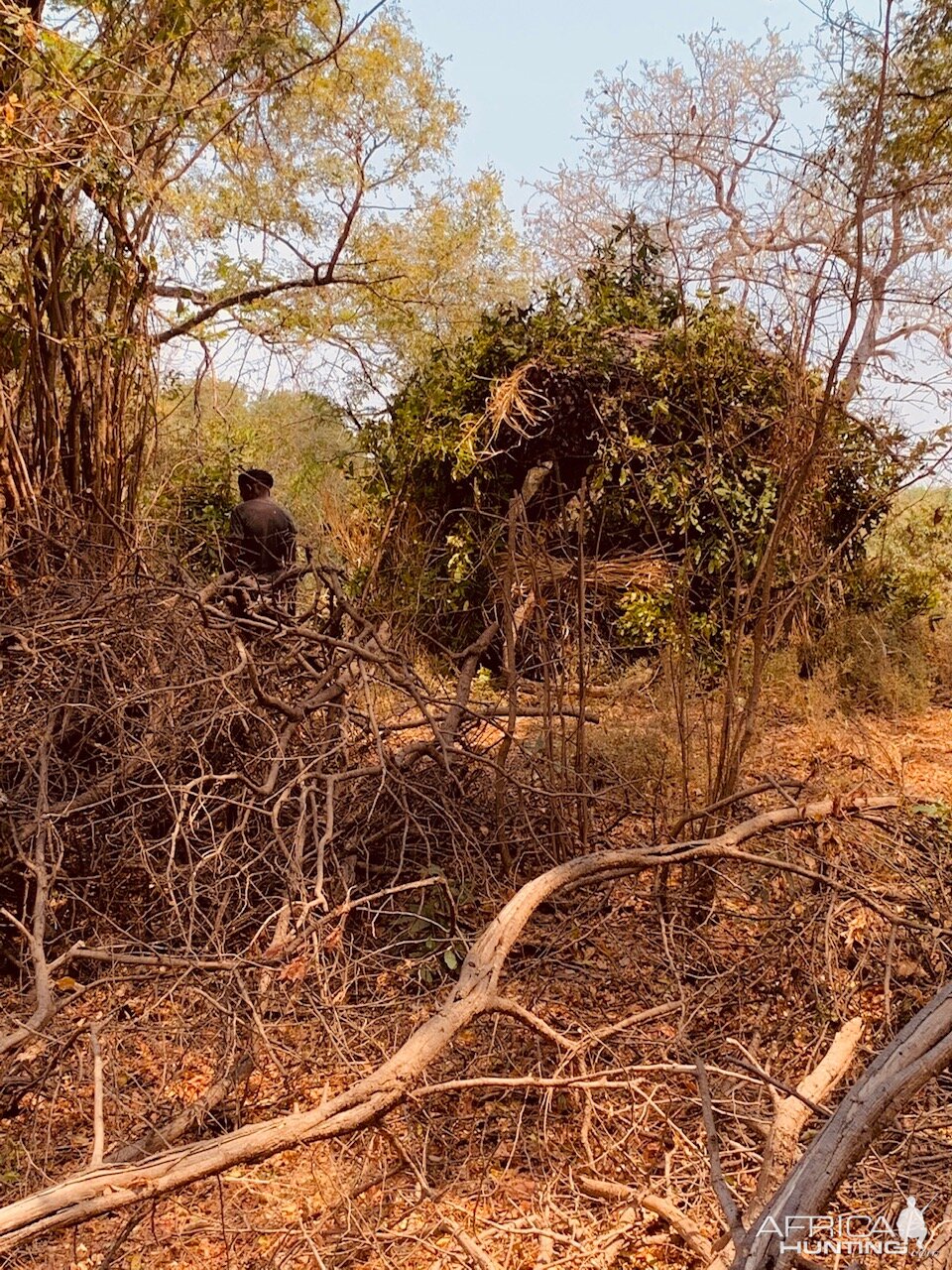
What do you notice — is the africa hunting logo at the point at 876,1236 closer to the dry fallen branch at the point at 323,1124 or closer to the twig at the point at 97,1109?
the dry fallen branch at the point at 323,1124

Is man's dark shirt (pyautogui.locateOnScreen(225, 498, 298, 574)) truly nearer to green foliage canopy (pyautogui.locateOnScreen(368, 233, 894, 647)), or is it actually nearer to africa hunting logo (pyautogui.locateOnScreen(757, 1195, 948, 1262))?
green foliage canopy (pyautogui.locateOnScreen(368, 233, 894, 647))

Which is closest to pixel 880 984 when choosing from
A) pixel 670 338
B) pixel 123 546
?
pixel 123 546

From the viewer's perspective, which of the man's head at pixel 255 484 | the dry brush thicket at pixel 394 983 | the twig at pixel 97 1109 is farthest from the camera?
the man's head at pixel 255 484

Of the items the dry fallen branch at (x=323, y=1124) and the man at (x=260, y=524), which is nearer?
the dry fallen branch at (x=323, y=1124)

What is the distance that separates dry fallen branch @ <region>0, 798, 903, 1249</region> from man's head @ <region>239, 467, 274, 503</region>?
12.7 feet

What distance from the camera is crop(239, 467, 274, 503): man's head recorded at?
19.2ft

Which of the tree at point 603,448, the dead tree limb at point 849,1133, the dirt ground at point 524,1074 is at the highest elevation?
the tree at point 603,448

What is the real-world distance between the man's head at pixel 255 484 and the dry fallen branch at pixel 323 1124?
3871 millimetres

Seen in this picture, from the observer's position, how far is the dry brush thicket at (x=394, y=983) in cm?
205

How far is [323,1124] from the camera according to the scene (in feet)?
5.74

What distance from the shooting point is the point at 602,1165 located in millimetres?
2396

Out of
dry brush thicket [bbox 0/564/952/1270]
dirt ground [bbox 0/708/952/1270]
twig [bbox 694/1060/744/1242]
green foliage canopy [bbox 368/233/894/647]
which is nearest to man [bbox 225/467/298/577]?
green foliage canopy [bbox 368/233/894/647]

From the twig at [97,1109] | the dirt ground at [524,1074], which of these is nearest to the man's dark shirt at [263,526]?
the dirt ground at [524,1074]

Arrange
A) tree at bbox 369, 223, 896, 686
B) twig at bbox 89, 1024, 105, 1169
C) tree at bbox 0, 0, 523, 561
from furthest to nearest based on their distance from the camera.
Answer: tree at bbox 369, 223, 896, 686 → tree at bbox 0, 0, 523, 561 → twig at bbox 89, 1024, 105, 1169
